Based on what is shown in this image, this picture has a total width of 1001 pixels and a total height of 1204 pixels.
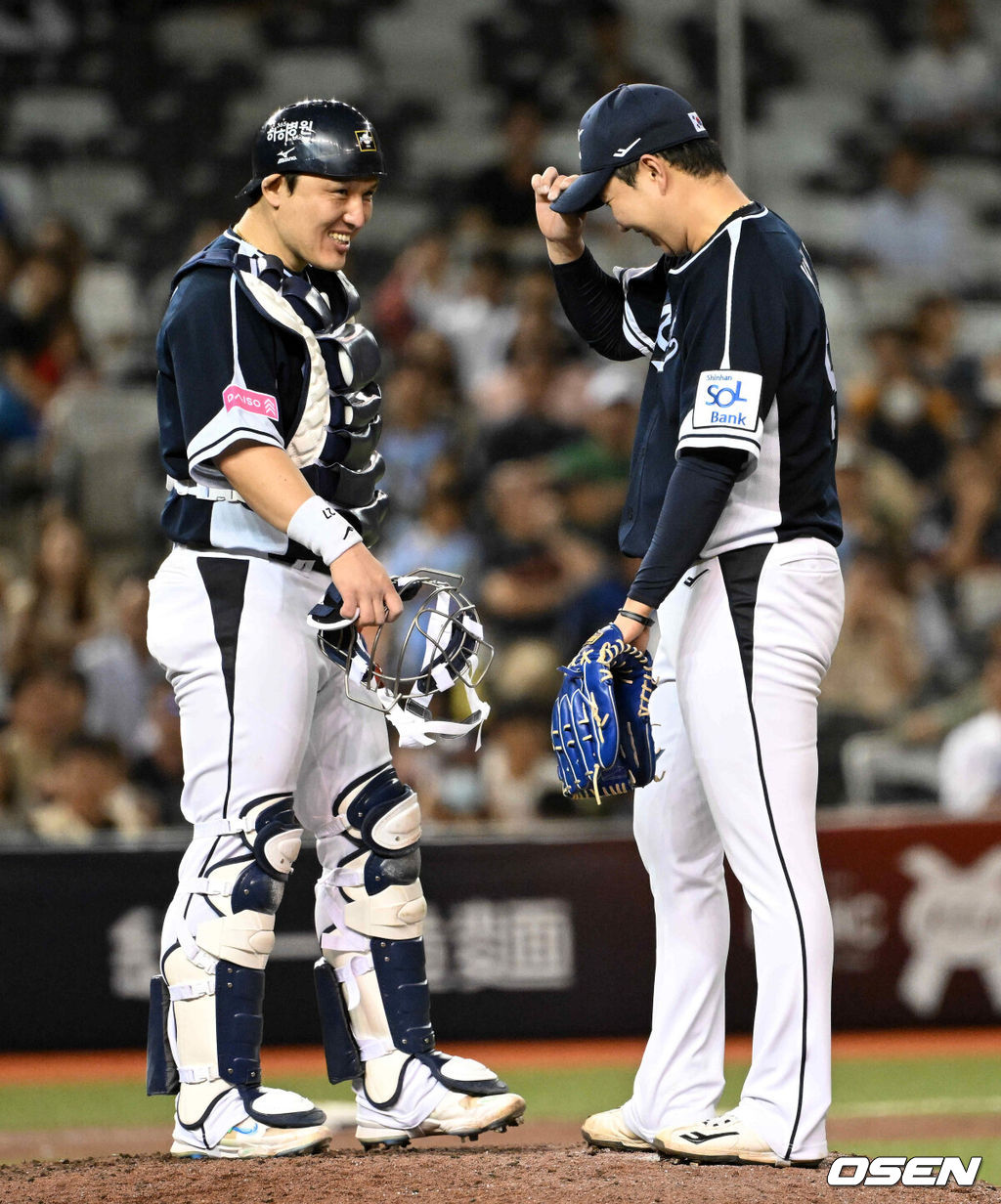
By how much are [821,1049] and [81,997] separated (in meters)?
4.75

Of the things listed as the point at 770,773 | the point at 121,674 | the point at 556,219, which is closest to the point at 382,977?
the point at 770,773

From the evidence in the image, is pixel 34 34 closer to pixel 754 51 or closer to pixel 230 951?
pixel 754 51

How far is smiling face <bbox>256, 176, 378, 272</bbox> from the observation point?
12.6ft

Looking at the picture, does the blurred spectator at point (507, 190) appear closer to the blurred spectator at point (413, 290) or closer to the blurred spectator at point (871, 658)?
the blurred spectator at point (413, 290)

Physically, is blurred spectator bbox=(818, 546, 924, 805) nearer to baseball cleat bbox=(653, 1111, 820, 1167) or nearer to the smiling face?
baseball cleat bbox=(653, 1111, 820, 1167)

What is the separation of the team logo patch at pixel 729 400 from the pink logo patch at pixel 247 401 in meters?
0.92

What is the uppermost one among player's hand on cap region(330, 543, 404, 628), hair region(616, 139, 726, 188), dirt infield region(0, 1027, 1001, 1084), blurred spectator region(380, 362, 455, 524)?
blurred spectator region(380, 362, 455, 524)

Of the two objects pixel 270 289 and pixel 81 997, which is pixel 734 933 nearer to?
pixel 81 997

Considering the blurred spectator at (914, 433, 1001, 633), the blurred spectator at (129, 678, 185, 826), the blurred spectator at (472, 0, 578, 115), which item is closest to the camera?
the blurred spectator at (129, 678, 185, 826)

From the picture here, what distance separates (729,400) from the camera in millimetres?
3572

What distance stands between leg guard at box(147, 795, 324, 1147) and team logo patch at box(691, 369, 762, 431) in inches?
49.5

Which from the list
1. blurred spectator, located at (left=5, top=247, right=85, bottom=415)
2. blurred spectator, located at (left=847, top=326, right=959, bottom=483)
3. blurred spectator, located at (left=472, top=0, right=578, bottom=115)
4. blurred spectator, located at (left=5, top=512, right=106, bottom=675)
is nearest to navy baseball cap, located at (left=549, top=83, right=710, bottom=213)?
blurred spectator, located at (left=5, top=512, right=106, bottom=675)

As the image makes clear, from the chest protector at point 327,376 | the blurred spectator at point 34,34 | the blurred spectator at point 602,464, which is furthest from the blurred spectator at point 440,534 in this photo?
the chest protector at point 327,376

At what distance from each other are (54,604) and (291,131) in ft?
18.5
